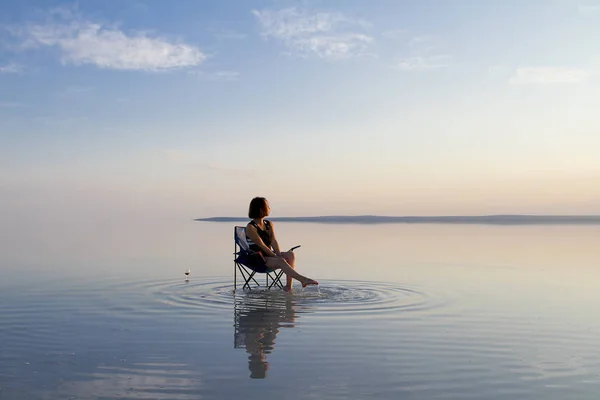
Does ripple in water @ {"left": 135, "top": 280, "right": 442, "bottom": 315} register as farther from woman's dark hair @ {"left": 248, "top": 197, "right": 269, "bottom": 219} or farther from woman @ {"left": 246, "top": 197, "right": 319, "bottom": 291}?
woman's dark hair @ {"left": 248, "top": 197, "right": 269, "bottom": 219}

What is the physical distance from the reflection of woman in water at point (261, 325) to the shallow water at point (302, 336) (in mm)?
14

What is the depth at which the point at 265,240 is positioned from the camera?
9820 mm

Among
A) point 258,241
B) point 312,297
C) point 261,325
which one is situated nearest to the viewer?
point 261,325

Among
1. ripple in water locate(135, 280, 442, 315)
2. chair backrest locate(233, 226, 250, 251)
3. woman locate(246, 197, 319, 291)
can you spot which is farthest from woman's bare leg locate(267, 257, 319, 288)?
chair backrest locate(233, 226, 250, 251)

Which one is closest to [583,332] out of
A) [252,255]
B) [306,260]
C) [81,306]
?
[252,255]

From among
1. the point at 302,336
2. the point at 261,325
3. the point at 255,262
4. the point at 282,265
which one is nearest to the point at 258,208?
the point at 255,262

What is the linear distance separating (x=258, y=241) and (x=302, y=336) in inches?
144

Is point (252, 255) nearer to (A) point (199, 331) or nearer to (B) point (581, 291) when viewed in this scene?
(A) point (199, 331)

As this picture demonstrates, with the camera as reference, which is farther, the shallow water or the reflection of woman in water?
the reflection of woman in water

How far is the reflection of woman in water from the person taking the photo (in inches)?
199

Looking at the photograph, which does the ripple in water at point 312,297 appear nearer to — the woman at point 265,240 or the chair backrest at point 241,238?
the woman at point 265,240

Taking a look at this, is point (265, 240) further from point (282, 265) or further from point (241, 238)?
point (282, 265)

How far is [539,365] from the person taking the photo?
5.03 meters

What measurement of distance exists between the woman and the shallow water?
390 mm
